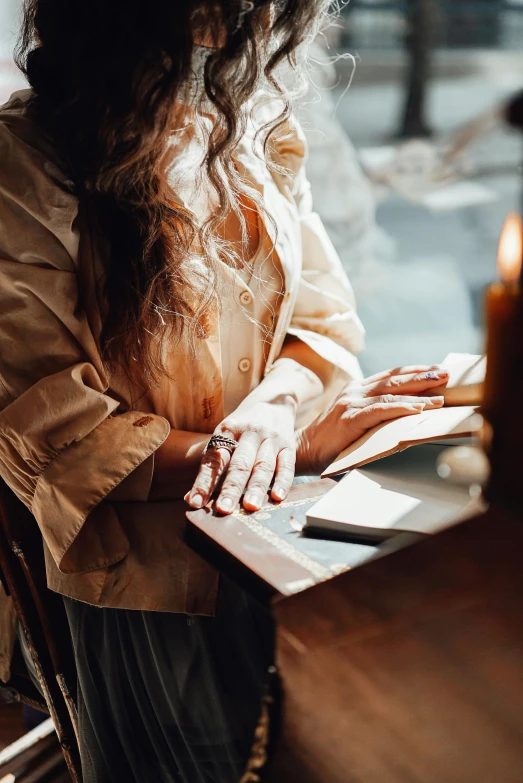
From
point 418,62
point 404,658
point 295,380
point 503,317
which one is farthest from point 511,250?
point 418,62

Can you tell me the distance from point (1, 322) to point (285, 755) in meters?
0.73

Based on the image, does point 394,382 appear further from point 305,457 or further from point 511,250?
point 511,250

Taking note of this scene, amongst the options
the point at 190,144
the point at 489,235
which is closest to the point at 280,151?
the point at 190,144

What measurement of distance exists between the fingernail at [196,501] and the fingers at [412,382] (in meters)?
0.36

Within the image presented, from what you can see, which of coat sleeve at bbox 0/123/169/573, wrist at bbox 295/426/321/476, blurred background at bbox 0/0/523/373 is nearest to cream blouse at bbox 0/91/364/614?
coat sleeve at bbox 0/123/169/573

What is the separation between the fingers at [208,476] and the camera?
0.99 metres

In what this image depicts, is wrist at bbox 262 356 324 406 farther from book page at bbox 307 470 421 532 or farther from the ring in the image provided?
book page at bbox 307 470 421 532

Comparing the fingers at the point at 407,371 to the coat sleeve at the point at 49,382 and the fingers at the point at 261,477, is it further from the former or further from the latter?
the coat sleeve at the point at 49,382

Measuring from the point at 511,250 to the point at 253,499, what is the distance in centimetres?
52

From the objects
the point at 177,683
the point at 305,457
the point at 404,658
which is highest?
the point at 404,658

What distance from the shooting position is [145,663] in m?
1.22

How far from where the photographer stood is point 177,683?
120 cm

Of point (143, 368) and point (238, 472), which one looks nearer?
point (238, 472)

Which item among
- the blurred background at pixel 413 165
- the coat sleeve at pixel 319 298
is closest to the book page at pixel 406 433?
the coat sleeve at pixel 319 298
